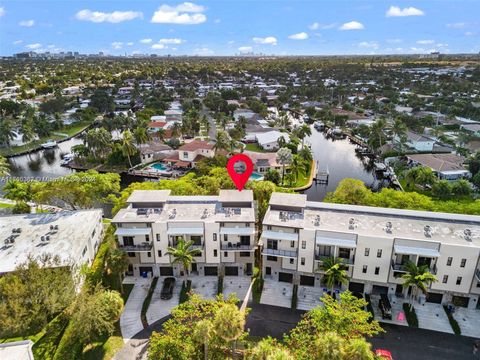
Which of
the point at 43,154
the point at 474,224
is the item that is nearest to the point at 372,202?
the point at 474,224

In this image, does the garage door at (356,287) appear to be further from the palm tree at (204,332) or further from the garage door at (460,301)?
the palm tree at (204,332)

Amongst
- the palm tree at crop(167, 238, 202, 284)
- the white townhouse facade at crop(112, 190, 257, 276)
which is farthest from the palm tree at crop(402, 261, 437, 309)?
the palm tree at crop(167, 238, 202, 284)

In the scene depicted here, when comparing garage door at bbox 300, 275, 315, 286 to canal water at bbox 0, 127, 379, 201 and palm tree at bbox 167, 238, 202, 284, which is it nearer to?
palm tree at bbox 167, 238, 202, 284

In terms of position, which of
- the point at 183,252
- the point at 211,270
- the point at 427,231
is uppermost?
the point at 427,231

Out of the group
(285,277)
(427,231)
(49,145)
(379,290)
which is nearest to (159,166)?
(49,145)

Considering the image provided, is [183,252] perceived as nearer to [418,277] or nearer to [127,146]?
[418,277]

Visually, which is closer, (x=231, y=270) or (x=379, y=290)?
(x=379, y=290)
